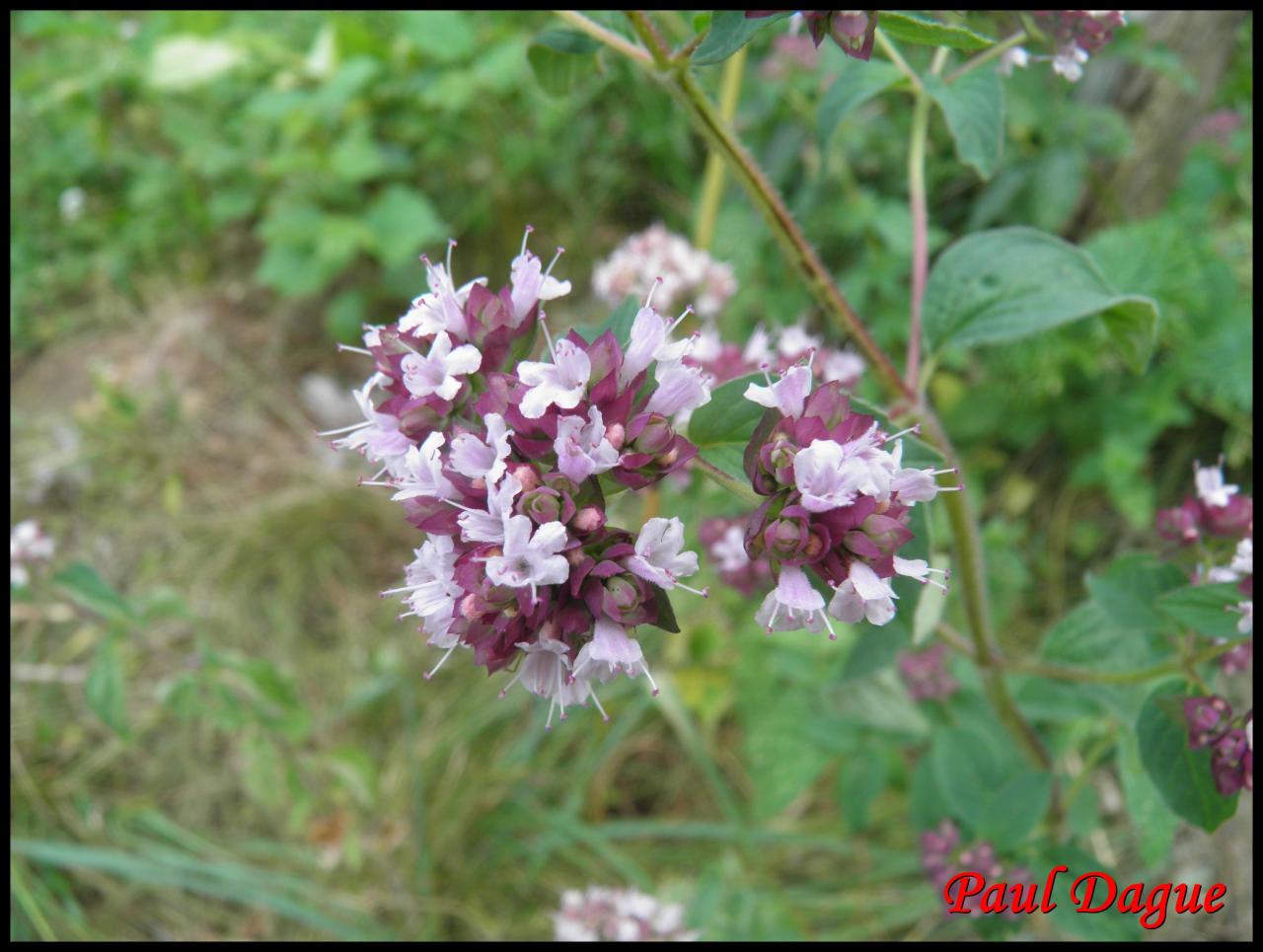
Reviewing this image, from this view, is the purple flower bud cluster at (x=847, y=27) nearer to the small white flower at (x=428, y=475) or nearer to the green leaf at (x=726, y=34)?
the green leaf at (x=726, y=34)

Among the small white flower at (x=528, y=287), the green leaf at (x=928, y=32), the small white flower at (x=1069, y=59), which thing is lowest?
the small white flower at (x=528, y=287)

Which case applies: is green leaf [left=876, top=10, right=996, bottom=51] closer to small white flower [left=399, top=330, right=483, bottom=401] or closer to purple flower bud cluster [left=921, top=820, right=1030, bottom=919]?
small white flower [left=399, top=330, right=483, bottom=401]

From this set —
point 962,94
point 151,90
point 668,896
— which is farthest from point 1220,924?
point 151,90

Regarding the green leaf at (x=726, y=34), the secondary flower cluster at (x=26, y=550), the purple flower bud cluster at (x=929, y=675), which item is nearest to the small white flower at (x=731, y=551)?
the purple flower bud cluster at (x=929, y=675)

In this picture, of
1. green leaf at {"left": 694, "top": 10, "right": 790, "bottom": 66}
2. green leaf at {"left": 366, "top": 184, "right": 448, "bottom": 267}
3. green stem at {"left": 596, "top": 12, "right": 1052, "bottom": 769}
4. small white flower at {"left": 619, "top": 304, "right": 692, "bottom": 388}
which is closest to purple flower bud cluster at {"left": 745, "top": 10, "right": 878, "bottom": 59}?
green leaf at {"left": 694, "top": 10, "right": 790, "bottom": 66}

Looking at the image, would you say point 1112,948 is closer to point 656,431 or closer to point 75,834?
point 656,431

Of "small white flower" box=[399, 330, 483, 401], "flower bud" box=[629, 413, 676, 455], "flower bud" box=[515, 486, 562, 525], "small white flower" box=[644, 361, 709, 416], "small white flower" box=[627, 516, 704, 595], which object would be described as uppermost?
"small white flower" box=[399, 330, 483, 401]
